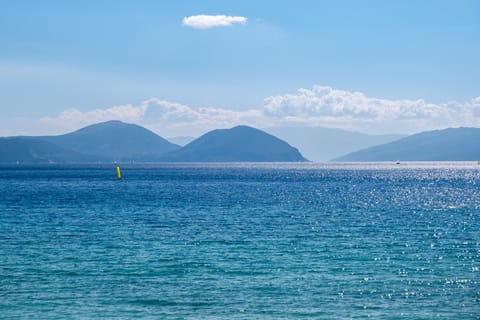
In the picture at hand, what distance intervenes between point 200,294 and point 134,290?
4074 millimetres

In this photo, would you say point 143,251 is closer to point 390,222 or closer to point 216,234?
point 216,234

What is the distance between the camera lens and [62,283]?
3834 centimetres

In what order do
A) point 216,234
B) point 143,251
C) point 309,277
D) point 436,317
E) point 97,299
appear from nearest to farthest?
point 436,317, point 97,299, point 309,277, point 143,251, point 216,234

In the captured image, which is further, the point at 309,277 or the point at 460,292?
the point at 309,277

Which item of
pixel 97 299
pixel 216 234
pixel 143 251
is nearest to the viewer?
pixel 97 299

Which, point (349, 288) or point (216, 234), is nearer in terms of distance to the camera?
point (349, 288)

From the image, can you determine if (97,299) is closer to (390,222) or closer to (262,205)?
(390,222)

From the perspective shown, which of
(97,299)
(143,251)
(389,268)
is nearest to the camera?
(97,299)

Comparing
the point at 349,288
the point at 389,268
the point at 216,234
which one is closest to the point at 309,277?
the point at 349,288

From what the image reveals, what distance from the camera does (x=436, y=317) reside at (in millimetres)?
31281

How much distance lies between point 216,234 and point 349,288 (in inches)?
968

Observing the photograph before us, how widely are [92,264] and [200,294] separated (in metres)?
12.0

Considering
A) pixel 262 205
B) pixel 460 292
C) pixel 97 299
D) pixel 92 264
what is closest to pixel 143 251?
pixel 92 264

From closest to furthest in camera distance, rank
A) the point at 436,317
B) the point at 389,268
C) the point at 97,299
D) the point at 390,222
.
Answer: the point at 436,317 < the point at 97,299 < the point at 389,268 < the point at 390,222
